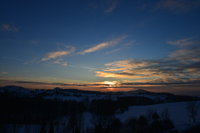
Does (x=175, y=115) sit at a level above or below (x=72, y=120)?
above

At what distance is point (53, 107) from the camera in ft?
317

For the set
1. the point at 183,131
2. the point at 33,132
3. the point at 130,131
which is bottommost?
the point at 33,132

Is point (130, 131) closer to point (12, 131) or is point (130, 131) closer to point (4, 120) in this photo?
point (12, 131)

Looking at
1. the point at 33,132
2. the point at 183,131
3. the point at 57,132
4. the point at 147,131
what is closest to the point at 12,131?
the point at 33,132

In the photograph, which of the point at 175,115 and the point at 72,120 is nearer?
the point at 72,120

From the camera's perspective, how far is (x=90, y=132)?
48.7 m

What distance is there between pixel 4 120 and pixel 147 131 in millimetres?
65674

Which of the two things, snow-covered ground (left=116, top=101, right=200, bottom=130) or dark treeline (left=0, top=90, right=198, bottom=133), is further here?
snow-covered ground (left=116, top=101, right=200, bottom=130)

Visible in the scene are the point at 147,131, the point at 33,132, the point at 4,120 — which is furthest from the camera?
the point at 4,120

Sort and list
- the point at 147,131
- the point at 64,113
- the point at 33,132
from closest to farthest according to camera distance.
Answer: the point at 147,131
the point at 33,132
the point at 64,113

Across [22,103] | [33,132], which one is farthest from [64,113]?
[33,132]

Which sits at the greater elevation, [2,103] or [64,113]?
[2,103]

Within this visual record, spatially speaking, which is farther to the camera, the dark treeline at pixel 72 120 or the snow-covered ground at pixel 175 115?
the snow-covered ground at pixel 175 115

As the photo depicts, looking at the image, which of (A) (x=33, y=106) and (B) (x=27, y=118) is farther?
(A) (x=33, y=106)
